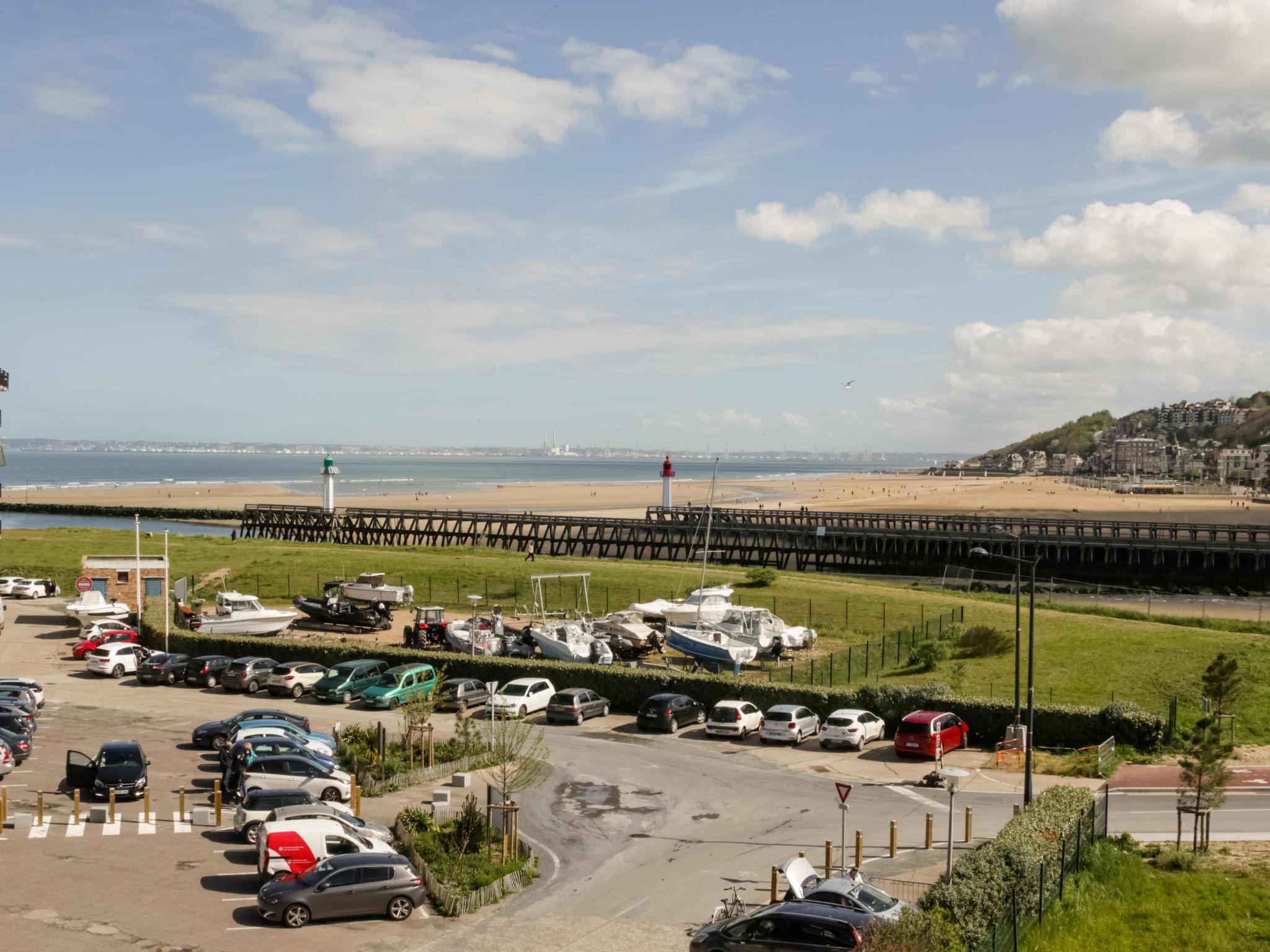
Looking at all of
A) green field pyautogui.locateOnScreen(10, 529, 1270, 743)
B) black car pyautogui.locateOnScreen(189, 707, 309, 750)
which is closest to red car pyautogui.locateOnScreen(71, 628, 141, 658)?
green field pyautogui.locateOnScreen(10, 529, 1270, 743)

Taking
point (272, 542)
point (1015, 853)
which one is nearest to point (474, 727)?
point (1015, 853)

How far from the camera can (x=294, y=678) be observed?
1586 inches

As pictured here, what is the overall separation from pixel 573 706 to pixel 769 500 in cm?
13820

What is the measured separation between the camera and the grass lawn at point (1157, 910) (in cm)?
1873

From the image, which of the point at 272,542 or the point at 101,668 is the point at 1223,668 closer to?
the point at 101,668

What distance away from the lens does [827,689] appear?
36094 mm

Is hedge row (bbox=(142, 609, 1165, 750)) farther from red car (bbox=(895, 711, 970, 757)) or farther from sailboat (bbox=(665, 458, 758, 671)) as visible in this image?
sailboat (bbox=(665, 458, 758, 671))

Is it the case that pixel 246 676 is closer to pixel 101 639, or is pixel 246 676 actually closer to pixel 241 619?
pixel 241 619

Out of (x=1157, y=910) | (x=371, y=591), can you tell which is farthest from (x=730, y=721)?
(x=371, y=591)

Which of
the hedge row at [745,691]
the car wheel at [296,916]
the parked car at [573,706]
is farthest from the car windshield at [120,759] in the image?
the hedge row at [745,691]

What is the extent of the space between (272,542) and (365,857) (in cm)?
6899

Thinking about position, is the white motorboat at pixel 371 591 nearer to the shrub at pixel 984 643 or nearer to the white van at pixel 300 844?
the shrub at pixel 984 643

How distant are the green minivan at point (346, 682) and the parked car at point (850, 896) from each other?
23924mm

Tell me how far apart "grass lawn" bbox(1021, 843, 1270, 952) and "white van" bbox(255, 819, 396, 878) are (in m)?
12.2
